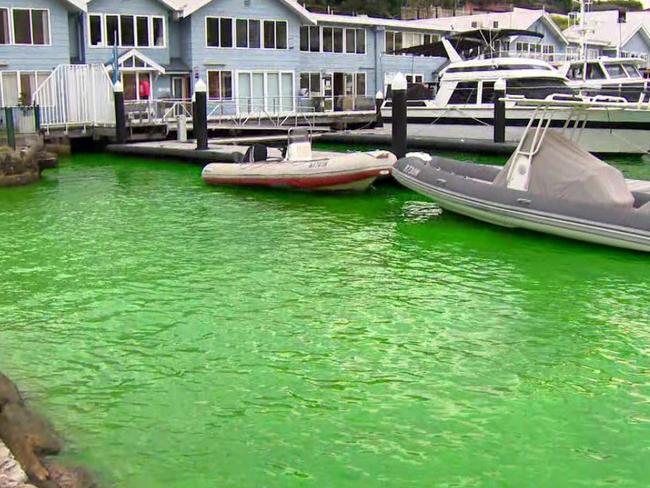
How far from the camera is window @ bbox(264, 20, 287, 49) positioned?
35.6 m

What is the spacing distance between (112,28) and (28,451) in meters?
28.6

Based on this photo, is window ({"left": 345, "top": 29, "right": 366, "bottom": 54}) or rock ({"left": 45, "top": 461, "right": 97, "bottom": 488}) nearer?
rock ({"left": 45, "top": 461, "right": 97, "bottom": 488})

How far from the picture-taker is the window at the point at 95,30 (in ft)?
102

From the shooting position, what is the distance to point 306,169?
16656mm

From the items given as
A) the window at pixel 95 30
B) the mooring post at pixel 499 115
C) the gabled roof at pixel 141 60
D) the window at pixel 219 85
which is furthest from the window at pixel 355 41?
the mooring post at pixel 499 115

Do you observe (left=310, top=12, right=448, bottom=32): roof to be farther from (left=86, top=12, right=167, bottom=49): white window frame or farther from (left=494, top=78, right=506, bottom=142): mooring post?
(left=494, top=78, right=506, bottom=142): mooring post

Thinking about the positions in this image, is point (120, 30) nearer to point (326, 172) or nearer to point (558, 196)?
point (326, 172)

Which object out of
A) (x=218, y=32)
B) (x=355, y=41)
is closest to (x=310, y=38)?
(x=355, y=41)

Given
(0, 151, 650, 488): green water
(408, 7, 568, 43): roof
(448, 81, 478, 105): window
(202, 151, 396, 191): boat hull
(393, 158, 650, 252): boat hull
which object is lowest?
(0, 151, 650, 488): green water

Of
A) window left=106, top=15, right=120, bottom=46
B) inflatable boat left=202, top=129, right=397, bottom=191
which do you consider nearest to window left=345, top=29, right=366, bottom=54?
window left=106, top=15, right=120, bottom=46

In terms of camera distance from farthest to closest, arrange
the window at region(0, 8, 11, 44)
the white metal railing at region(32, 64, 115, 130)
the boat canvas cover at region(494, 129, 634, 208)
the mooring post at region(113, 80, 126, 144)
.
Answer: the window at region(0, 8, 11, 44) → the white metal railing at region(32, 64, 115, 130) → the mooring post at region(113, 80, 126, 144) → the boat canvas cover at region(494, 129, 634, 208)

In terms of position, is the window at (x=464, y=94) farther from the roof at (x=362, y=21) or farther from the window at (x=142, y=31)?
the window at (x=142, y=31)

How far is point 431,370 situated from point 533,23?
4293 cm

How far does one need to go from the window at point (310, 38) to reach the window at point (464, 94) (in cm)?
1195
